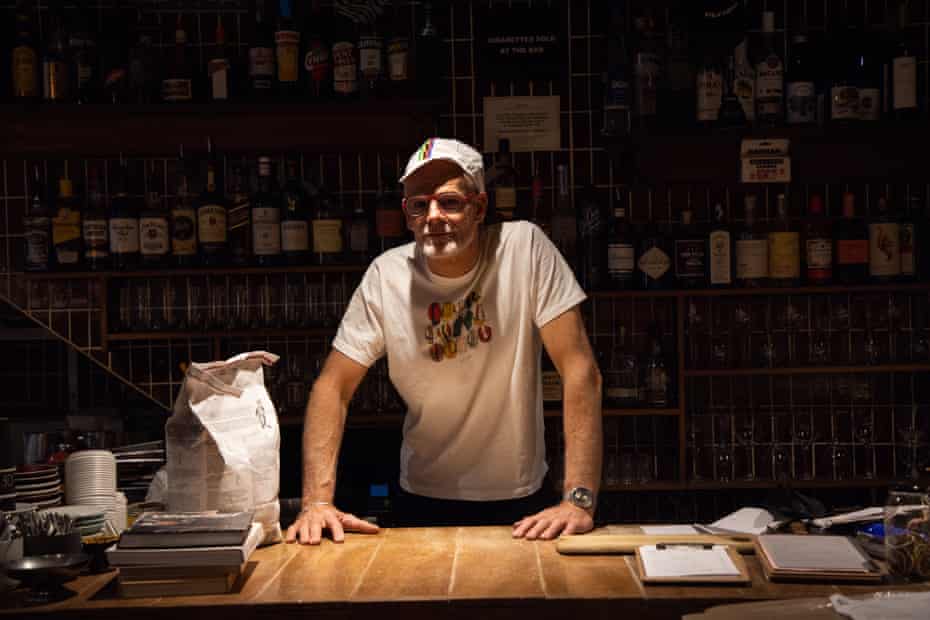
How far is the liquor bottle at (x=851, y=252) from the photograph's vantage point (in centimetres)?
350

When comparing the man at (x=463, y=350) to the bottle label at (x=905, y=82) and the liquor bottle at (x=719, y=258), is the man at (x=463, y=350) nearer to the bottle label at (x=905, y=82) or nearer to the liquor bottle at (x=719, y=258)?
the liquor bottle at (x=719, y=258)

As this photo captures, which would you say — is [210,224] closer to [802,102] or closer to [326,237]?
[326,237]

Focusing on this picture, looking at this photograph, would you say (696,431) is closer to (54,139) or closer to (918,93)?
(918,93)

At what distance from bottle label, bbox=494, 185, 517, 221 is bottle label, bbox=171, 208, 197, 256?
3.71ft

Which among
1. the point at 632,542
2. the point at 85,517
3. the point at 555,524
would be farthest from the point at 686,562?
the point at 85,517

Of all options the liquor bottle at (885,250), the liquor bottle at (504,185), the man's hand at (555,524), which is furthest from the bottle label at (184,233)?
the liquor bottle at (885,250)

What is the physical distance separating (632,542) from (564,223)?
1.91 meters

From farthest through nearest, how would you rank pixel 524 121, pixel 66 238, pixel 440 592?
1. pixel 524 121
2. pixel 66 238
3. pixel 440 592

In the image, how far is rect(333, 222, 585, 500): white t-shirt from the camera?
8.33 feet

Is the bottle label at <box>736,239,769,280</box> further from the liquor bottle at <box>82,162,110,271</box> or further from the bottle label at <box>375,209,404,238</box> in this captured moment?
the liquor bottle at <box>82,162,110,271</box>

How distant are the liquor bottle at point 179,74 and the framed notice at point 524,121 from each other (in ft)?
3.71

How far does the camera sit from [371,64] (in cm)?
344

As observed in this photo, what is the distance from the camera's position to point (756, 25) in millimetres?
3713

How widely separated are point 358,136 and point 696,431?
1.67 metres
